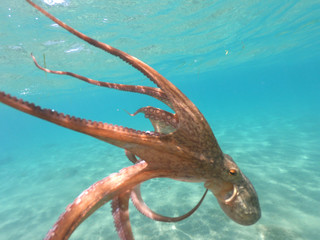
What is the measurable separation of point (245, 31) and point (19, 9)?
21.0 metres

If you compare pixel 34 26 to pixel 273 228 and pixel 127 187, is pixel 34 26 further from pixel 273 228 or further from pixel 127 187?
pixel 273 228

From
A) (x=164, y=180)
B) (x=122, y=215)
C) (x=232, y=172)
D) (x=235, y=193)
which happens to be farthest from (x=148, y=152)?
(x=164, y=180)

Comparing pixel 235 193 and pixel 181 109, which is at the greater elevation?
pixel 181 109

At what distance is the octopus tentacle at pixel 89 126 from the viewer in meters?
1.00

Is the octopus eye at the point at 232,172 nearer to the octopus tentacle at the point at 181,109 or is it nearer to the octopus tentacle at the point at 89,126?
the octopus tentacle at the point at 181,109

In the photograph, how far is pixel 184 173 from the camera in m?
1.58

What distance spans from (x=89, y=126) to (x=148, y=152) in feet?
1.49

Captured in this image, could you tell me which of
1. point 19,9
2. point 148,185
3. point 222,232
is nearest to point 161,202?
point 148,185

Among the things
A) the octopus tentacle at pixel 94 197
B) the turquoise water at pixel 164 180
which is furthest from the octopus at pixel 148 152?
the turquoise water at pixel 164 180

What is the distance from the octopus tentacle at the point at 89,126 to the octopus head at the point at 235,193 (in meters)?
0.83

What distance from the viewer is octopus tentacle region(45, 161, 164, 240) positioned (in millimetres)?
1149

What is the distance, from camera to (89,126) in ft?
3.77

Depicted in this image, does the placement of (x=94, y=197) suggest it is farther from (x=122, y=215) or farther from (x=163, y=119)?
(x=163, y=119)

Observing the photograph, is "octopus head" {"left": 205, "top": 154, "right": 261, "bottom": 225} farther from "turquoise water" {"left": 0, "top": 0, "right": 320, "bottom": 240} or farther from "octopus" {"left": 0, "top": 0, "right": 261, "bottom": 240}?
"turquoise water" {"left": 0, "top": 0, "right": 320, "bottom": 240}
